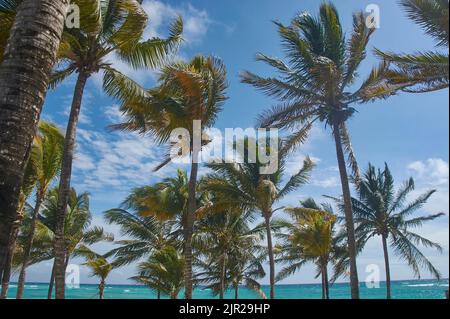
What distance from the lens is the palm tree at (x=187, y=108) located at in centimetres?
1277

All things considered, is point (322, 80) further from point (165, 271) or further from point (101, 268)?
point (101, 268)

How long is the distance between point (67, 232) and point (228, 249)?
9.91m

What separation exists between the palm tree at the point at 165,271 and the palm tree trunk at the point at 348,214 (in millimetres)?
8253

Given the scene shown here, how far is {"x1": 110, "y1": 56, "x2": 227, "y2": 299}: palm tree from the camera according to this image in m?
12.8

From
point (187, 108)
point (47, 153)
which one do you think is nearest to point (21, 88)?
point (187, 108)

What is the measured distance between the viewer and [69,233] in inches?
1006

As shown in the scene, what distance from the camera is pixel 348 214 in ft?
43.7

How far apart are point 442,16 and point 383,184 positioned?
54.7ft

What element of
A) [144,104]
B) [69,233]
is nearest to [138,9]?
[144,104]

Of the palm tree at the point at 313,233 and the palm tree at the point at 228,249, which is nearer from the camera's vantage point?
the palm tree at the point at 313,233

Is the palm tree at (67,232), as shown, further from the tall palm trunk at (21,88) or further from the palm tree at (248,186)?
the tall palm trunk at (21,88)

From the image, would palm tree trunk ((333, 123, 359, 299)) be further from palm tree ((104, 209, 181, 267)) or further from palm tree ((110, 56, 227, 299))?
palm tree ((104, 209, 181, 267))

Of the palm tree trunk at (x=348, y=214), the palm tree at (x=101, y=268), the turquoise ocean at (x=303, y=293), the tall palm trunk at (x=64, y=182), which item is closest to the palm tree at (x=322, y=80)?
the palm tree trunk at (x=348, y=214)
